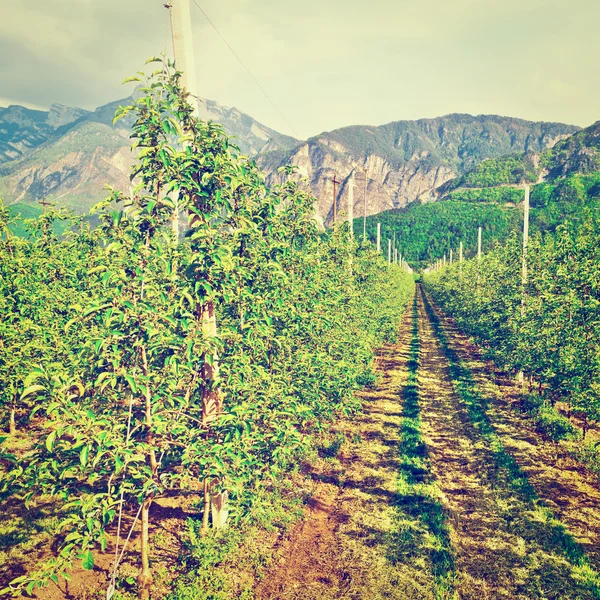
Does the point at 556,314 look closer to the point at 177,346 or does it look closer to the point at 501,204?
the point at 177,346

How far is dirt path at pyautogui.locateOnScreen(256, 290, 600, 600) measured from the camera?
5.85 m

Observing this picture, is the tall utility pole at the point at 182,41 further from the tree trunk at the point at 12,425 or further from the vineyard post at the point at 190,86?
the tree trunk at the point at 12,425

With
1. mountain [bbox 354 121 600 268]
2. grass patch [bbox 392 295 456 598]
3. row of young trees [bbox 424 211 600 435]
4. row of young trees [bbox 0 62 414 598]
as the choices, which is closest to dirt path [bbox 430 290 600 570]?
row of young trees [bbox 424 211 600 435]

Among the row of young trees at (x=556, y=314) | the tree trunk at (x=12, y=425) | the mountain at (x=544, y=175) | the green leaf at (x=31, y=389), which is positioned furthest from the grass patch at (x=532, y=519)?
the mountain at (x=544, y=175)

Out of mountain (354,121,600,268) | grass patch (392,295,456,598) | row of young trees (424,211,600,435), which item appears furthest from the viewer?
mountain (354,121,600,268)

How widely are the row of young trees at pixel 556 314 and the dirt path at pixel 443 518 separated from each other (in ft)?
5.75

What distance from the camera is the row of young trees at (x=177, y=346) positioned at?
4137 mm

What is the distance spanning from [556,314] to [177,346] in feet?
36.0

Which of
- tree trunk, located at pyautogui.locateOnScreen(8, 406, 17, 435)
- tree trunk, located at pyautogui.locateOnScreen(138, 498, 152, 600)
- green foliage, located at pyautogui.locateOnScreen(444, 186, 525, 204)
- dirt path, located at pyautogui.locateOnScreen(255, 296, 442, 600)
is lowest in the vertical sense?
dirt path, located at pyautogui.locateOnScreen(255, 296, 442, 600)

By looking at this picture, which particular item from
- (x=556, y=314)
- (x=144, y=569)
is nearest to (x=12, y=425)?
(x=144, y=569)

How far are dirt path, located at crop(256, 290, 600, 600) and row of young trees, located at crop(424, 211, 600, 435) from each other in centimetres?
175

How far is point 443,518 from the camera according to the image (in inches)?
292

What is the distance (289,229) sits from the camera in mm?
7383

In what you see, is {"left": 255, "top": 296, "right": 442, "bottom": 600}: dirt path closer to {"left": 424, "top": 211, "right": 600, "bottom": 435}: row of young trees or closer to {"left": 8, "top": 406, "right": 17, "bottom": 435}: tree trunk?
{"left": 424, "top": 211, "right": 600, "bottom": 435}: row of young trees
